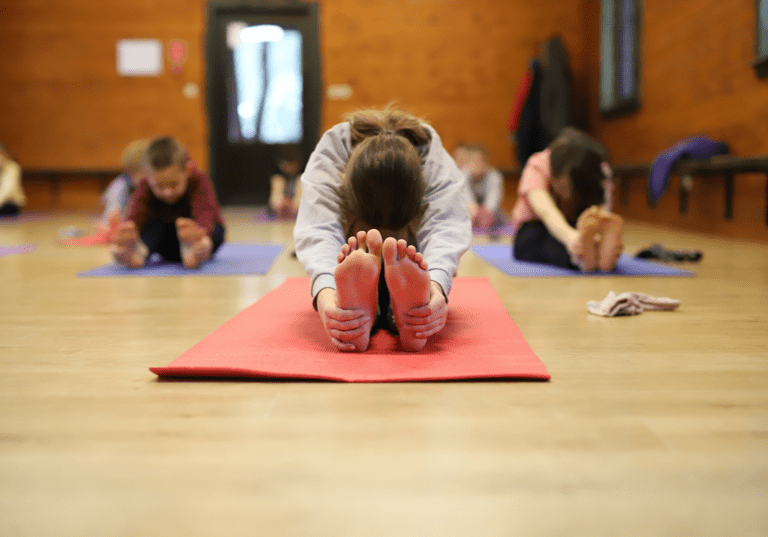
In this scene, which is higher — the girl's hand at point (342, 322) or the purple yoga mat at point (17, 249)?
the girl's hand at point (342, 322)

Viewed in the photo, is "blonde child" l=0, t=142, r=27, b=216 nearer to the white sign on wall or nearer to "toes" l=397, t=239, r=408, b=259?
the white sign on wall

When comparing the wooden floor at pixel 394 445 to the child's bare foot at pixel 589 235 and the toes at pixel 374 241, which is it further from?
the child's bare foot at pixel 589 235

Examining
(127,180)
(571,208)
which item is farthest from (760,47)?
(127,180)

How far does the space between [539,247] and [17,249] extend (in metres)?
2.37

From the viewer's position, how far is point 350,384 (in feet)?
3.18

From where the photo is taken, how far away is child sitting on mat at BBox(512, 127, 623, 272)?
2086 mm

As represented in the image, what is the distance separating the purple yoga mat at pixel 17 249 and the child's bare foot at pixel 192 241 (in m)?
1.05

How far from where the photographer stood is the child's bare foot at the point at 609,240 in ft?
6.64

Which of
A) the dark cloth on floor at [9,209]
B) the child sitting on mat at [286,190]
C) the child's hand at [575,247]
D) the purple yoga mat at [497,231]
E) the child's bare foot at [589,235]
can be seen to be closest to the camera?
the child's bare foot at [589,235]

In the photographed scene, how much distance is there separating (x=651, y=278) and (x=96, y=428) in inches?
69.9

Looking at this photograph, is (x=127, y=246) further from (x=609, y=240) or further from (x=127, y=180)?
(x=609, y=240)

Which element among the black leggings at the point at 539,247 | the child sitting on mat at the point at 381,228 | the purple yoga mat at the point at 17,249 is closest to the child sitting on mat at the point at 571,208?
the black leggings at the point at 539,247

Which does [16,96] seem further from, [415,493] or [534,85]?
[415,493]

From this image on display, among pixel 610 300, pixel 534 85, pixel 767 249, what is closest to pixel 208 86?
pixel 534 85
